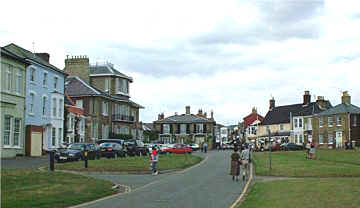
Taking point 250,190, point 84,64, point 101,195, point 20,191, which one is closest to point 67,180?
point 101,195

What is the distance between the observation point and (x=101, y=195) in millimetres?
19922

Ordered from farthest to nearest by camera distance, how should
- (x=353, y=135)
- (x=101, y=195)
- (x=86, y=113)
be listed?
1. (x=353, y=135)
2. (x=86, y=113)
3. (x=101, y=195)

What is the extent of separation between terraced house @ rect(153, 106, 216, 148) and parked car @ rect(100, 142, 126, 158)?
6769 centimetres

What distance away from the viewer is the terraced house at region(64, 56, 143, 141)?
236 ft

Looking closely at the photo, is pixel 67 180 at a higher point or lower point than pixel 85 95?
lower

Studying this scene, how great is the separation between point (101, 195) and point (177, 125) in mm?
98738

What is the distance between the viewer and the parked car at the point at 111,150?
153ft

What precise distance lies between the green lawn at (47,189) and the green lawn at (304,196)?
5.51 meters

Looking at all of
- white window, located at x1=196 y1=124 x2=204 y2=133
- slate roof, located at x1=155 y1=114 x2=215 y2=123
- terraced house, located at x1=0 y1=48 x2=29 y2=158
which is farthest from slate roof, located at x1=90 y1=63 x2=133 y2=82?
white window, located at x1=196 y1=124 x2=204 y2=133

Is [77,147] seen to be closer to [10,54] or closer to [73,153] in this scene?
[73,153]

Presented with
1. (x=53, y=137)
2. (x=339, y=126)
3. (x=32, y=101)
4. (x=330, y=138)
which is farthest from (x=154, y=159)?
(x=330, y=138)

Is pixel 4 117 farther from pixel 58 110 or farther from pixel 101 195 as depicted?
pixel 101 195

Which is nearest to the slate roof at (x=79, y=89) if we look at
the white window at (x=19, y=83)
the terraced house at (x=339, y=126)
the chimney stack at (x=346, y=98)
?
the white window at (x=19, y=83)

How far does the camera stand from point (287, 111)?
105125mm
